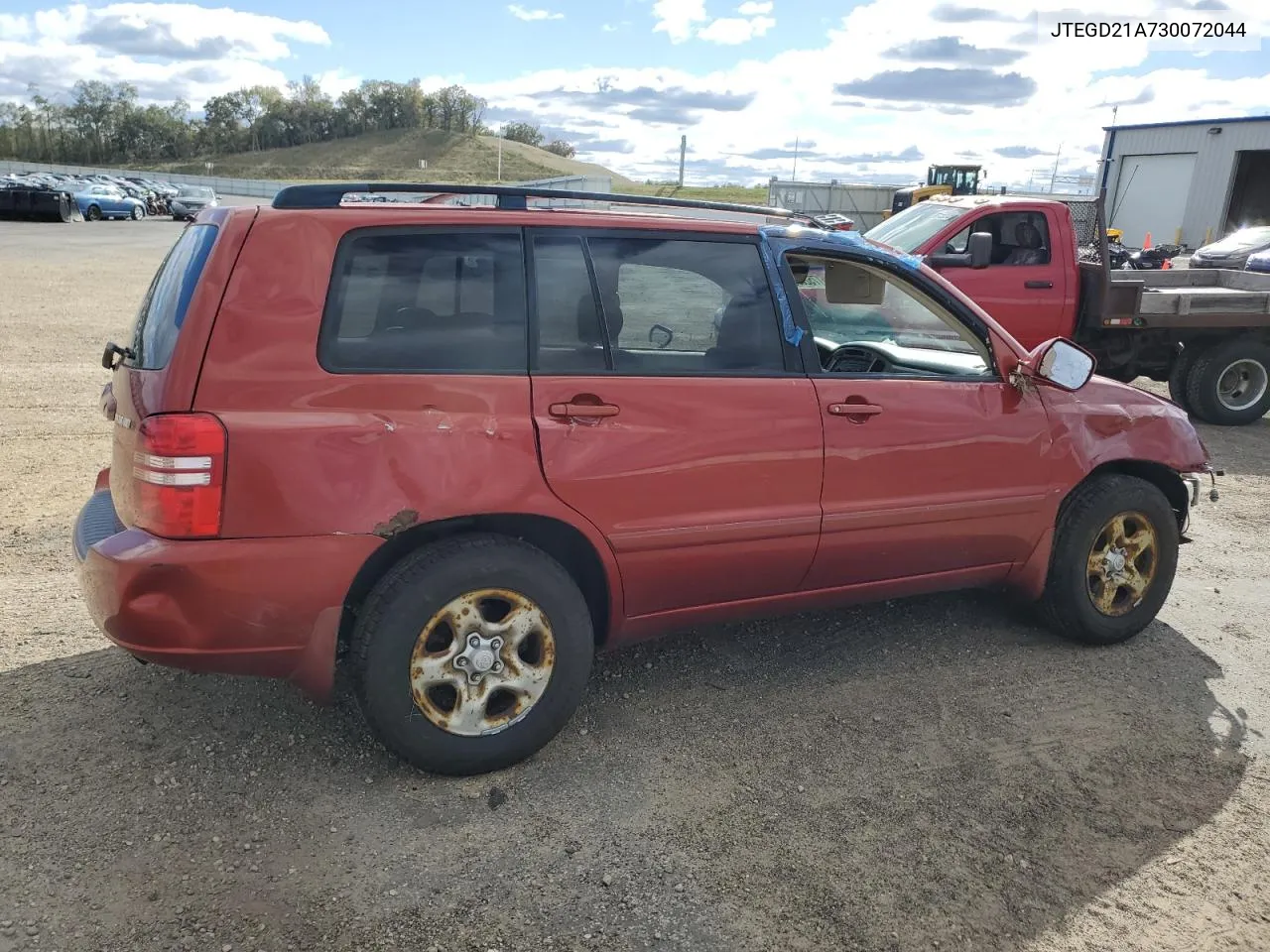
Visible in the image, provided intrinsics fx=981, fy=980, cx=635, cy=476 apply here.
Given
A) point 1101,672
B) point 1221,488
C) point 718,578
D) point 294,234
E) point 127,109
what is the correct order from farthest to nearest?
1. point 127,109
2. point 1221,488
3. point 1101,672
4. point 718,578
5. point 294,234

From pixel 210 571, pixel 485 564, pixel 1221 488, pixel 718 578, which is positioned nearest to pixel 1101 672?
pixel 718 578

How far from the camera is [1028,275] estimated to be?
28.3ft

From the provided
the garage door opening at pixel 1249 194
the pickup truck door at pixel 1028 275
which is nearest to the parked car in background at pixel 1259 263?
the pickup truck door at pixel 1028 275

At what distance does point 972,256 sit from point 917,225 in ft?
3.52

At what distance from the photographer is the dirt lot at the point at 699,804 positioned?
2551 millimetres

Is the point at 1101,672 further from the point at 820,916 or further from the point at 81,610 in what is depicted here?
the point at 81,610

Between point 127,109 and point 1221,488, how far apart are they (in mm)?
137555

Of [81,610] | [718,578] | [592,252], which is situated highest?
[592,252]

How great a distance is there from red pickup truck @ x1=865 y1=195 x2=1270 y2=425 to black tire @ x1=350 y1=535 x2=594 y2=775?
20.7ft

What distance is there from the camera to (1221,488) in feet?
23.7

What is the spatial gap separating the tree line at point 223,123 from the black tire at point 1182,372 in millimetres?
125187

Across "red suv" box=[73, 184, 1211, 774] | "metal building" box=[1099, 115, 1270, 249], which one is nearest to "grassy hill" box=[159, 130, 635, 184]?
"metal building" box=[1099, 115, 1270, 249]

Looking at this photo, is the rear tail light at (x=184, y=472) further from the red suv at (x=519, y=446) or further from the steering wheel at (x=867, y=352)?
the steering wheel at (x=867, y=352)

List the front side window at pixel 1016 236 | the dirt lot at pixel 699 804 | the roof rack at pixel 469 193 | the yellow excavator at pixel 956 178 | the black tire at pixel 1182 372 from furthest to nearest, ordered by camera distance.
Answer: the yellow excavator at pixel 956 178 < the black tire at pixel 1182 372 < the front side window at pixel 1016 236 < the roof rack at pixel 469 193 < the dirt lot at pixel 699 804
